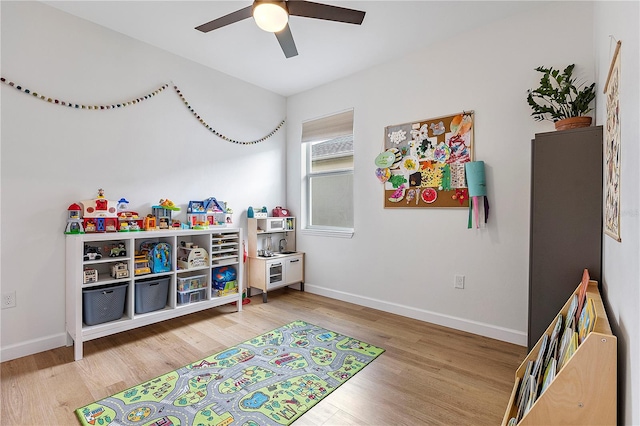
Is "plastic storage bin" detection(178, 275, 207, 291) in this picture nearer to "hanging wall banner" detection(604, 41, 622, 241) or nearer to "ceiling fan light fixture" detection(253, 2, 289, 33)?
"ceiling fan light fixture" detection(253, 2, 289, 33)

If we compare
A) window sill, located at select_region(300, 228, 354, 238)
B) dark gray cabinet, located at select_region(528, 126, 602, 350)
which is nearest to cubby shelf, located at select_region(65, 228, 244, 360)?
window sill, located at select_region(300, 228, 354, 238)

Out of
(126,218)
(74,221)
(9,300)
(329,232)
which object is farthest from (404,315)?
(9,300)

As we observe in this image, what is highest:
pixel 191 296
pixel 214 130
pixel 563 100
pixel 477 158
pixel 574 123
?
pixel 214 130

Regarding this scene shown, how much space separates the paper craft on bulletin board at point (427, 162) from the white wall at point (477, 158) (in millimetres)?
84

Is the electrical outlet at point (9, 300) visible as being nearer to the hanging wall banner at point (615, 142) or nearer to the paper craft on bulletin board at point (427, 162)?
the paper craft on bulletin board at point (427, 162)

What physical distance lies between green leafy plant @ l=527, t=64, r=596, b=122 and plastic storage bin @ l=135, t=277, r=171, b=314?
10.7 ft

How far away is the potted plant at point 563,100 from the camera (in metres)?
1.95

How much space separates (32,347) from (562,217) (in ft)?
12.3

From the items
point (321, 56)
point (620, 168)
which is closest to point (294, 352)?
point (620, 168)

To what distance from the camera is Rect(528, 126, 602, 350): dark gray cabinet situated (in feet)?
5.63

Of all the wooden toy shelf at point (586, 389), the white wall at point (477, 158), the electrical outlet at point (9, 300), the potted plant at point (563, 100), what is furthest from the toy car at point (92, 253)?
the potted plant at point (563, 100)

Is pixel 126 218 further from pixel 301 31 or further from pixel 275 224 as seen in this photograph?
pixel 301 31

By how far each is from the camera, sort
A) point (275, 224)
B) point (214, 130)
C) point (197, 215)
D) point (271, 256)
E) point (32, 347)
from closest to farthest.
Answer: point (32, 347), point (197, 215), point (214, 130), point (271, 256), point (275, 224)

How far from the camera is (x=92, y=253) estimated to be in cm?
234
